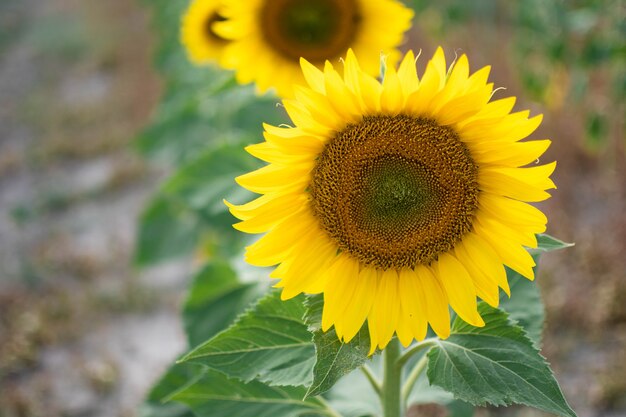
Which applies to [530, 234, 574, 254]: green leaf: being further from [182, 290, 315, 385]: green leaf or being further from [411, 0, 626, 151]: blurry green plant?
[411, 0, 626, 151]: blurry green plant

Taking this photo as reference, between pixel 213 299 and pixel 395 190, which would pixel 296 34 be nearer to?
pixel 213 299

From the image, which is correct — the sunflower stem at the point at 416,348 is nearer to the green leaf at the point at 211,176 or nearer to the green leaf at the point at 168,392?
the green leaf at the point at 168,392

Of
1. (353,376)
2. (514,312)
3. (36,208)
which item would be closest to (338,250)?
(514,312)

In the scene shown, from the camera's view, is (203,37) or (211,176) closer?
(211,176)

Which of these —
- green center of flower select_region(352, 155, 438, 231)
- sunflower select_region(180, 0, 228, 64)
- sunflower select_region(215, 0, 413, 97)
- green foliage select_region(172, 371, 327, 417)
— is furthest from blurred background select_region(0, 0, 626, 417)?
green center of flower select_region(352, 155, 438, 231)

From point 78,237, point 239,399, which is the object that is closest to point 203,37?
point 239,399
